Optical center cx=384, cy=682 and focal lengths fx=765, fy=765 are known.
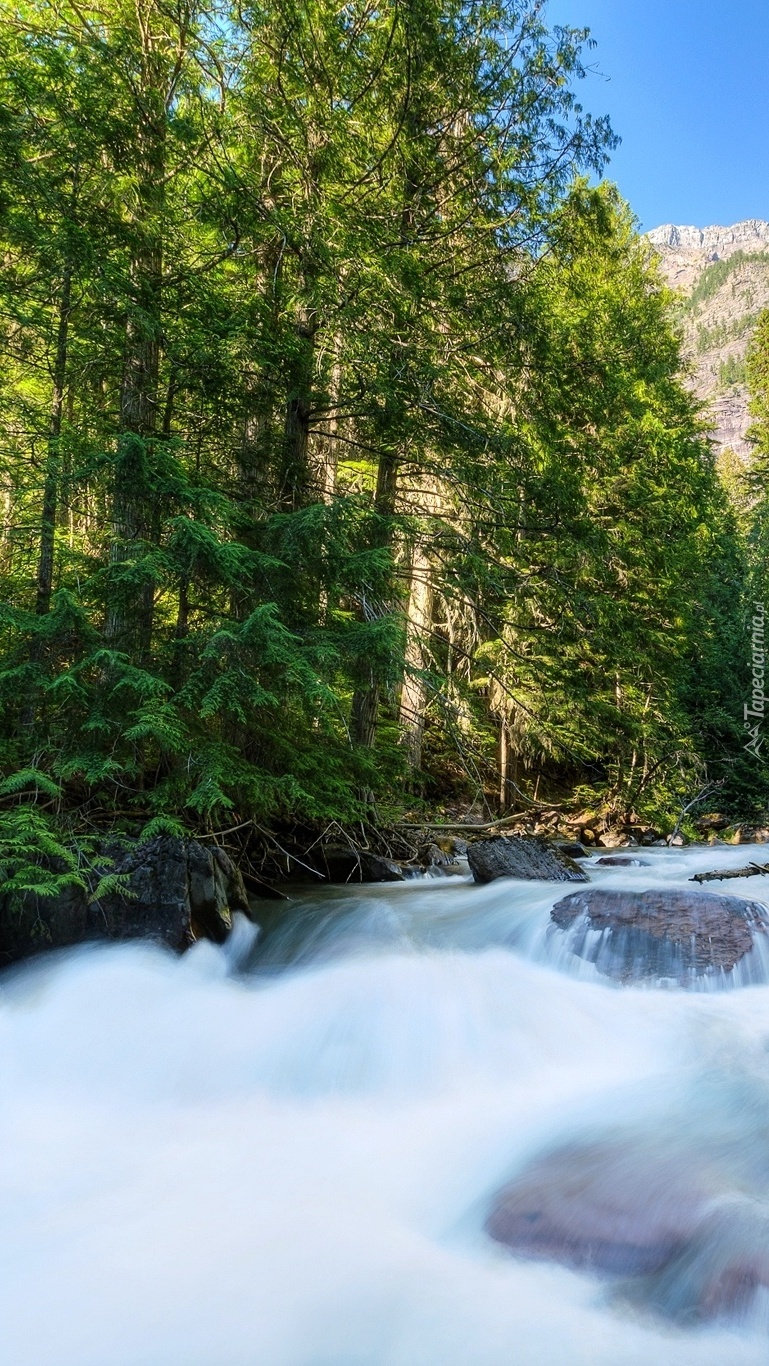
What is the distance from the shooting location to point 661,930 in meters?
5.44

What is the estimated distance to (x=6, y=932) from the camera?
17.1 ft

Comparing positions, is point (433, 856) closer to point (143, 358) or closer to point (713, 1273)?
point (143, 358)

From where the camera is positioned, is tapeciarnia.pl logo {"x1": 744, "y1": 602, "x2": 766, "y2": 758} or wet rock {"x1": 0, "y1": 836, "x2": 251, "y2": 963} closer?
wet rock {"x1": 0, "y1": 836, "x2": 251, "y2": 963}

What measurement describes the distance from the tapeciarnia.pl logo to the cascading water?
12017mm

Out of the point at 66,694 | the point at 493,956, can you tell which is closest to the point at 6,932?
the point at 66,694

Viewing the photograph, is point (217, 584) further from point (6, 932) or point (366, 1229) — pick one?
point (366, 1229)

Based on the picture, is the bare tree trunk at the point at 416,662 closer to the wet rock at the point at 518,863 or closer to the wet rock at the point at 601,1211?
the wet rock at the point at 518,863

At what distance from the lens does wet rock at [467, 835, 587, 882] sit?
7.90 m

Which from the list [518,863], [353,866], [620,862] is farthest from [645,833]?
[353,866]

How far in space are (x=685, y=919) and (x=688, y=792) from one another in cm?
897

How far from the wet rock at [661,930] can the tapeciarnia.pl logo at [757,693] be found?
1156 centimetres

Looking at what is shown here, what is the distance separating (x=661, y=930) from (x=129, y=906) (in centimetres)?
374

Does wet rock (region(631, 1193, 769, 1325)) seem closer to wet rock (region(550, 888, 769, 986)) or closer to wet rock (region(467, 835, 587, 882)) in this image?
wet rock (region(550, 888, 769, 986))

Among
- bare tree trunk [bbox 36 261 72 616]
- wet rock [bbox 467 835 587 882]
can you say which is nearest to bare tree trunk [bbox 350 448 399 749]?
wet rock [bbox 467 835 587 882]
